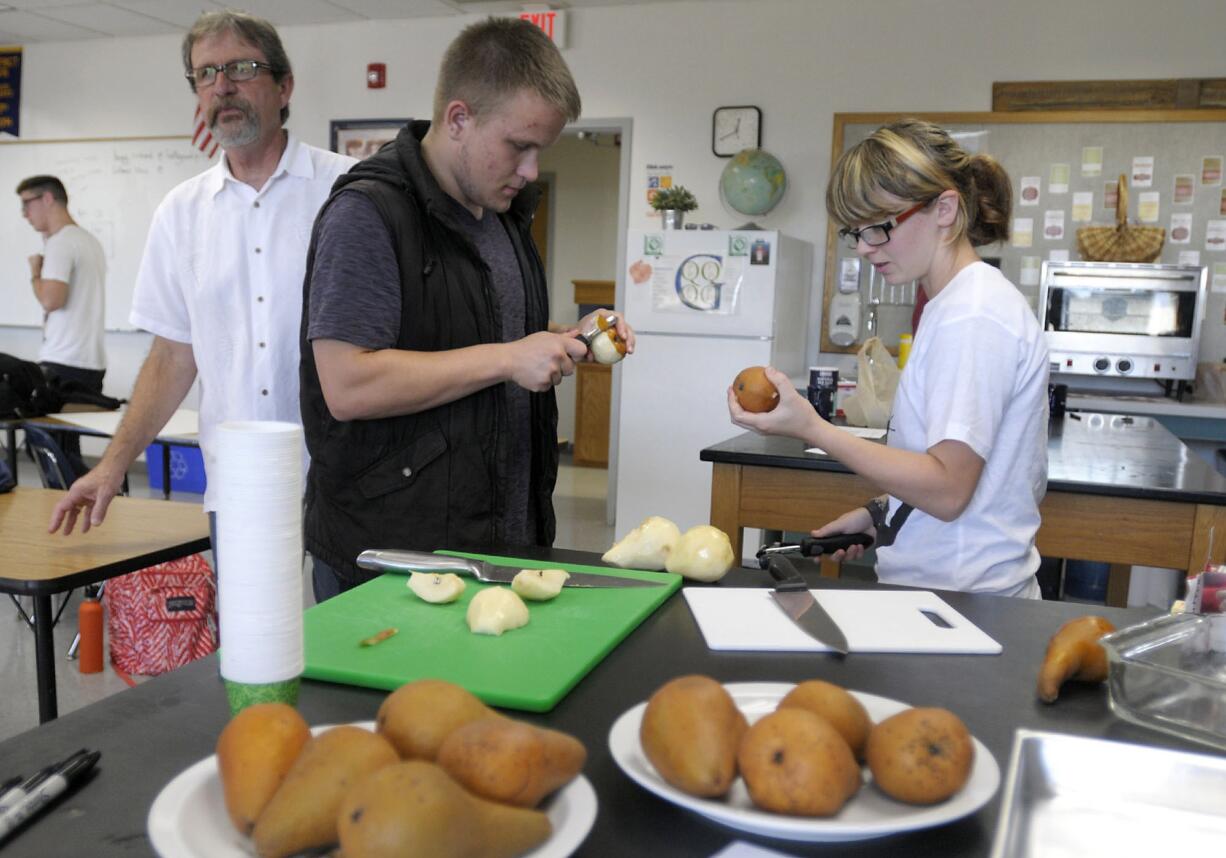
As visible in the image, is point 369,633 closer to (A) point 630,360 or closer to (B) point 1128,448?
(B) point 1128,448

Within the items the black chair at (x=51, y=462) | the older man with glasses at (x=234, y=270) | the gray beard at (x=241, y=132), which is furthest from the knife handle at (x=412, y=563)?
the black chair at (x=51, y=462)

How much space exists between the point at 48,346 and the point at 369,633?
4895mm

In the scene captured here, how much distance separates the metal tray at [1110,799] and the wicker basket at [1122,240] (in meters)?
4.70

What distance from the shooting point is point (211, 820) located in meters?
0.61

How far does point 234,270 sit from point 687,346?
2946 millimetres

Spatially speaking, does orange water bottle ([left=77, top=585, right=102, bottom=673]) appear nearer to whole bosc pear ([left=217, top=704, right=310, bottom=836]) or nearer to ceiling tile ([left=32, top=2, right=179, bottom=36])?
whole bosc pear ([left=217, top=704, right=310, bottom=836])

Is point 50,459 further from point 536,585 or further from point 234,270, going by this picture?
point 536,585

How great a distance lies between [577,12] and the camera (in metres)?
5.78

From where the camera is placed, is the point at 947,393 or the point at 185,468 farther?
the point at 185,468

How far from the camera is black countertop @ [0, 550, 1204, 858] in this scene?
68 cm

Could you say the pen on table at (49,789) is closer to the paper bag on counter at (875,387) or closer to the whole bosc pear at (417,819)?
the whole bosc pear at (417,819)

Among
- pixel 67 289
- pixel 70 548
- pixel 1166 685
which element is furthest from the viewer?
pixel 67 289

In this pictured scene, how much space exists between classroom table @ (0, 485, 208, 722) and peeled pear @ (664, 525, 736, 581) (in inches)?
47.6

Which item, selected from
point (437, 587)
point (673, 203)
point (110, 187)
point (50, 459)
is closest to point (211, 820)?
point (437, 587)
